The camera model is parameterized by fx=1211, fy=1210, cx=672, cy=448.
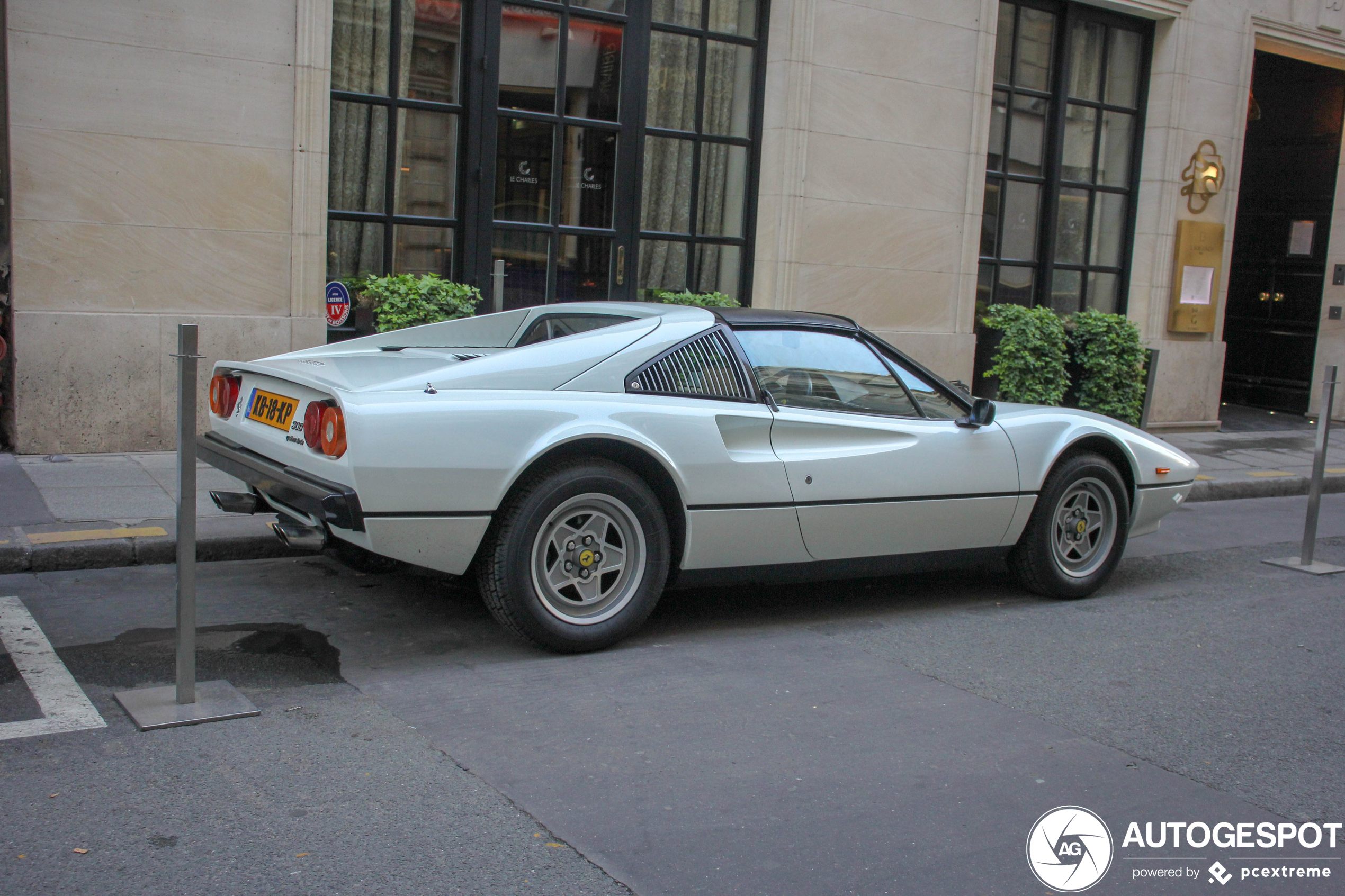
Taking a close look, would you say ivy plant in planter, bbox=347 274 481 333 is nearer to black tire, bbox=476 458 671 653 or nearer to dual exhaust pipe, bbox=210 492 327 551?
dual exhaust pipe, bbox=210 492 327 551

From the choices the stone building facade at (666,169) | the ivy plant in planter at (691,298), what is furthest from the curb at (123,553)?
the ivy plant in planter at (691,298)

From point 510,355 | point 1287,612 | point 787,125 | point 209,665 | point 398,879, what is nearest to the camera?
point 398,879

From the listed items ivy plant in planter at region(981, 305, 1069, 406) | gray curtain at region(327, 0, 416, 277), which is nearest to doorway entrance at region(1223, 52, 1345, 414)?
ivy plant in planter at region(981, 305, 1069, 406)

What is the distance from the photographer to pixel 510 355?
190 inches

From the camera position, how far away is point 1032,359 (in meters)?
11.6

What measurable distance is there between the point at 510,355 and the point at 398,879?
92.6 inches

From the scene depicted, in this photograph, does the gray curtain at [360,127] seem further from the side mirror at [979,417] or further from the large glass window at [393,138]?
the side mirror at [979,417]

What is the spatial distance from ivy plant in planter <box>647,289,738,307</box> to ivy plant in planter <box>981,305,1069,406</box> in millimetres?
2884

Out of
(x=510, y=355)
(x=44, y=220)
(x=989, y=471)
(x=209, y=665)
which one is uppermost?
(x=44, y=220)

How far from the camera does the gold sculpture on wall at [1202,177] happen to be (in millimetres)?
13438

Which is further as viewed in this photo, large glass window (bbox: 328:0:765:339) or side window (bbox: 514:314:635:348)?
large glass window (bbox: 328:0:765:339)

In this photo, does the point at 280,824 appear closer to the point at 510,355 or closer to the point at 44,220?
the point at 510,355

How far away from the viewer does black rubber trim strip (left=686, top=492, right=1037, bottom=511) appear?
5.00m

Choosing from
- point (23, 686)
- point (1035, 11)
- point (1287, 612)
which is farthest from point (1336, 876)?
point (1035, 11)
